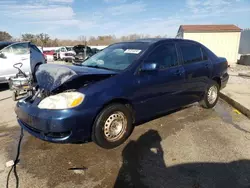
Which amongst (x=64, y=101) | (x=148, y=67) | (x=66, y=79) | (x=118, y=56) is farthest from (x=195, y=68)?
(x=64, y=101)

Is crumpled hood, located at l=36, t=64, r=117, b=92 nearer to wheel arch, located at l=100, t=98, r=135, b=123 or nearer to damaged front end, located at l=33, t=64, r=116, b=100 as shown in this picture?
damaged front end, located at l=33, t=64, r=116, b=100

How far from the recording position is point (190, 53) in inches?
185

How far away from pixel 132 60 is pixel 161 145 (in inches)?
57.3

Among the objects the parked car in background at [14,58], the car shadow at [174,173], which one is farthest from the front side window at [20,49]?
the car shadow at [174,173]

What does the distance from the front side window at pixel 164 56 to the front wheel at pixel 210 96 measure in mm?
1430

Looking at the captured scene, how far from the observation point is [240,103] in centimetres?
539

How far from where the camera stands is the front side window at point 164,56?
3.94 metres

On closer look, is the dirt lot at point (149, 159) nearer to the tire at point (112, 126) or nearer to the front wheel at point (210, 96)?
the tire at point (112, 126)

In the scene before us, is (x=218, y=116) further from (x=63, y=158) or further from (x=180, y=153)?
(x=63, y=158)

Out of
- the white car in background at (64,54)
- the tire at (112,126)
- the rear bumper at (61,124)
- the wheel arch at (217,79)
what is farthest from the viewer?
the white car in background at (64,54)

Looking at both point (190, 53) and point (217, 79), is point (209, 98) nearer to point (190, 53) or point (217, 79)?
point (217, 79)

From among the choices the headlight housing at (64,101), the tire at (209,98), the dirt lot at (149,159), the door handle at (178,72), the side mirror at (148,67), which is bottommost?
the dirt lot at (149,159)

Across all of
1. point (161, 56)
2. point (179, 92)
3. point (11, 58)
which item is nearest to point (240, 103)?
point (179, 92)

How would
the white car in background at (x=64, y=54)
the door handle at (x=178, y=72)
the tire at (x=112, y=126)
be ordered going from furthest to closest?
the white car in background at (x=64, y=54) → the door handle at (x=178, y=72) → the tire at (x=112, y=126)
